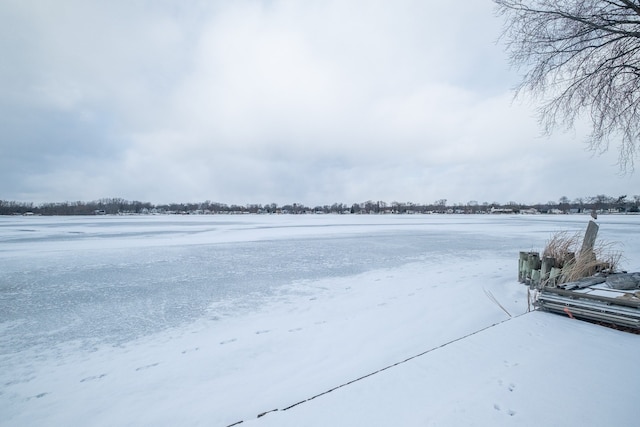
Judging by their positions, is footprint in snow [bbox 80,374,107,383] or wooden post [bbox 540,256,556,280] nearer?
footprint in snow [bbox 80,374,107,383]

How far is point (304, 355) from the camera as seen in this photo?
373 cm

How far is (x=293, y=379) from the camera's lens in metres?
3.19

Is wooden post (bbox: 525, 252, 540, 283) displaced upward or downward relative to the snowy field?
upward

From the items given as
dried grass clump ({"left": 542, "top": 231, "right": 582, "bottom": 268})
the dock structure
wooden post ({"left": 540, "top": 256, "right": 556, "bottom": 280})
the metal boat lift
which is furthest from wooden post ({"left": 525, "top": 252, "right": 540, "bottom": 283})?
the metal boat lift

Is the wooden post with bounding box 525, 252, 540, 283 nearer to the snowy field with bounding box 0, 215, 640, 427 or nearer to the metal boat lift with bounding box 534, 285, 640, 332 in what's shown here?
the snowy field with bounding box 0, 215, 640, 427

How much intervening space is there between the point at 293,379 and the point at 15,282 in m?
8.58

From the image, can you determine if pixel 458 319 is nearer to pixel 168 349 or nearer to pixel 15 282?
pixel 168 349

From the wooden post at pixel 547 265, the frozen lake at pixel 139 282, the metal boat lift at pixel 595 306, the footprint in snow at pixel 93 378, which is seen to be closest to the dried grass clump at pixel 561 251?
the wooden post at pixel 547 265

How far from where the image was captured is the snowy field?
A: 7.33ft

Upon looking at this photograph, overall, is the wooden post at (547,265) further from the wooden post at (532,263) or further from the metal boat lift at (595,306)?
the metal boat lift at (595,306)

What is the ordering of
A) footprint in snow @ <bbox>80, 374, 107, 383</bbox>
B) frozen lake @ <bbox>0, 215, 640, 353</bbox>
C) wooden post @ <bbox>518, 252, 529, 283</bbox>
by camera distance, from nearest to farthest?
1. footprint in snow @ <bbox>80, 374, 107, 383</bbox>
2. frozen lake @ <bbox>0, 215, 640, 353</bbox>
3. wooden post @ <bbox>518, 252, 529, 283</bbox>

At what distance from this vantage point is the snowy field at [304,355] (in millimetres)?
2234

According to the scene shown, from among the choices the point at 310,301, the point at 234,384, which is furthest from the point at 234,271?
the point at 234,384

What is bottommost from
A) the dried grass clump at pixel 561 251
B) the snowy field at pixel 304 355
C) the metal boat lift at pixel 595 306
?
the snowy field at pixel 304 355
